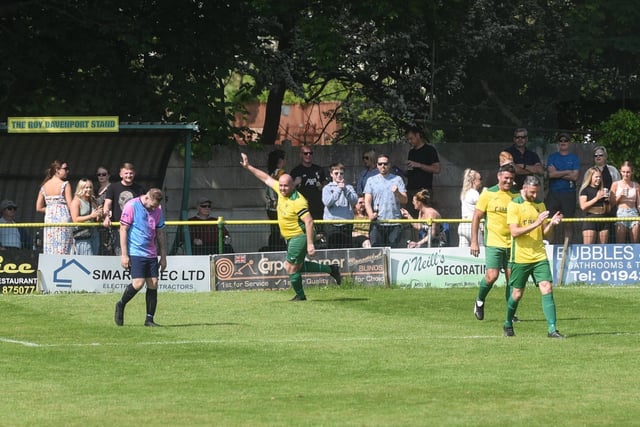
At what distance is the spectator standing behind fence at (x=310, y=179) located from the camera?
24516 mm

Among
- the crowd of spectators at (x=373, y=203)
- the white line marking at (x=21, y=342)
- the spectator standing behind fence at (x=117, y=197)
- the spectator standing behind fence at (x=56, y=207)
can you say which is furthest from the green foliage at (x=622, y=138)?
the white line marking at (x=21, y=342)

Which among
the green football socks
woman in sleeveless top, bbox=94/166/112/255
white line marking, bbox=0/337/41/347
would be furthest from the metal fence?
the green football socks

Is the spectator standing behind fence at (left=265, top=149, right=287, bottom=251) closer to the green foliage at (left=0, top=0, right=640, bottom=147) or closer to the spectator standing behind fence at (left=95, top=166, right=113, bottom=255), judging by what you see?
the green foliage at (left=0, top=0, right=640, bottom=147)

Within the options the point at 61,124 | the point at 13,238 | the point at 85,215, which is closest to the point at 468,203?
the point at 85,215

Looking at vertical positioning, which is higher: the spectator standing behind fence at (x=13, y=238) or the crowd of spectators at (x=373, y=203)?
the crowd of spectators at (x=373, y=203)

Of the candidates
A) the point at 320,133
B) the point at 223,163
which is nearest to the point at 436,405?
the point at 223,163

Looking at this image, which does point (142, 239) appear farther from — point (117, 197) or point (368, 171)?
point (368, 171)

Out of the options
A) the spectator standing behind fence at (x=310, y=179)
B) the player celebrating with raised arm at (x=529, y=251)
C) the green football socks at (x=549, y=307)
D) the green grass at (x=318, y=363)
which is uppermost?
the spectator standing behind fence at (x=310, y=179)

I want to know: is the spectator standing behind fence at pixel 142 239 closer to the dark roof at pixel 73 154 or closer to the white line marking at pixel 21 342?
the white line marking at pixel 21 342

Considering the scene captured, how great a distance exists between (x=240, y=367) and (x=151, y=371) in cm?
89

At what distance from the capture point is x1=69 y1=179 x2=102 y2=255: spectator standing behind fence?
2255 centimetres

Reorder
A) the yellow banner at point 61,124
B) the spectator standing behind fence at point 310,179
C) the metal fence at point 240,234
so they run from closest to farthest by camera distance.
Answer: the metal fence at point 240,234
the yellow banner at point 61,124
the spectator standing behind fence at point 310,179

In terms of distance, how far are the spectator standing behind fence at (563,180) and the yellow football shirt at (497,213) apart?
667cm

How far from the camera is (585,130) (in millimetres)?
27641
